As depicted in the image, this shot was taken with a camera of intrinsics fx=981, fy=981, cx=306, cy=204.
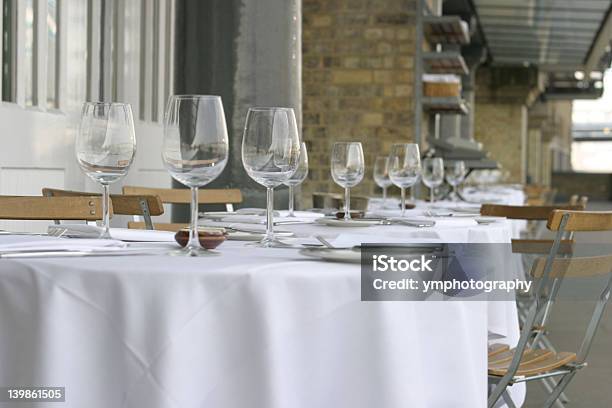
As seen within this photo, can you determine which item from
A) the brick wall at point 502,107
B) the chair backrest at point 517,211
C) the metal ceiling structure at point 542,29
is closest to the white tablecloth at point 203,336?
the chair backrest at point 517,211

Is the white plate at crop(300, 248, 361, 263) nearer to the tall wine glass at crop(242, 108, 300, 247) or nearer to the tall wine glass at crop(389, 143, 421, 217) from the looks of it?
the tall wine glass at crop(242, 108, 300, 247)

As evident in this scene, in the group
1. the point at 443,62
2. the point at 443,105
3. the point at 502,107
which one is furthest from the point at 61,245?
the point at 502,107

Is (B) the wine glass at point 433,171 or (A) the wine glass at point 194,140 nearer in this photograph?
(A) the wine glass at point 194,140

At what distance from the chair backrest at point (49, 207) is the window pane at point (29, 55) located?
1954mm

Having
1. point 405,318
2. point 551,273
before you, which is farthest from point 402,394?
point 551,273

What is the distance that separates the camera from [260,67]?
15.5 ft

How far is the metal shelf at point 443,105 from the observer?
26.2 ft

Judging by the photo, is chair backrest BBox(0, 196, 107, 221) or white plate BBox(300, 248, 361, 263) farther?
chair backrest BBox(0, 196, 107, 221)

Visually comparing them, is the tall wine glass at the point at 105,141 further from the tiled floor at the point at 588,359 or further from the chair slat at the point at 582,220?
the tiled floor at the point at 588,359

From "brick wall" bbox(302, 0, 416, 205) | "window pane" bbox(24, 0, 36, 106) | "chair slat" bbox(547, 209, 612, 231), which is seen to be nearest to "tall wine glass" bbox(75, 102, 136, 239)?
"chair slat" bbox(547, 209, 612, 231)

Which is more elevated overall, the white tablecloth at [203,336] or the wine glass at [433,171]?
the wine glass at [433,171]

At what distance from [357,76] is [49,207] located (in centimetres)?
599

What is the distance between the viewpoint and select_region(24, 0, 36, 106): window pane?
4.14 m

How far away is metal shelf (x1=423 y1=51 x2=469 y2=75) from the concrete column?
11.0 feet
